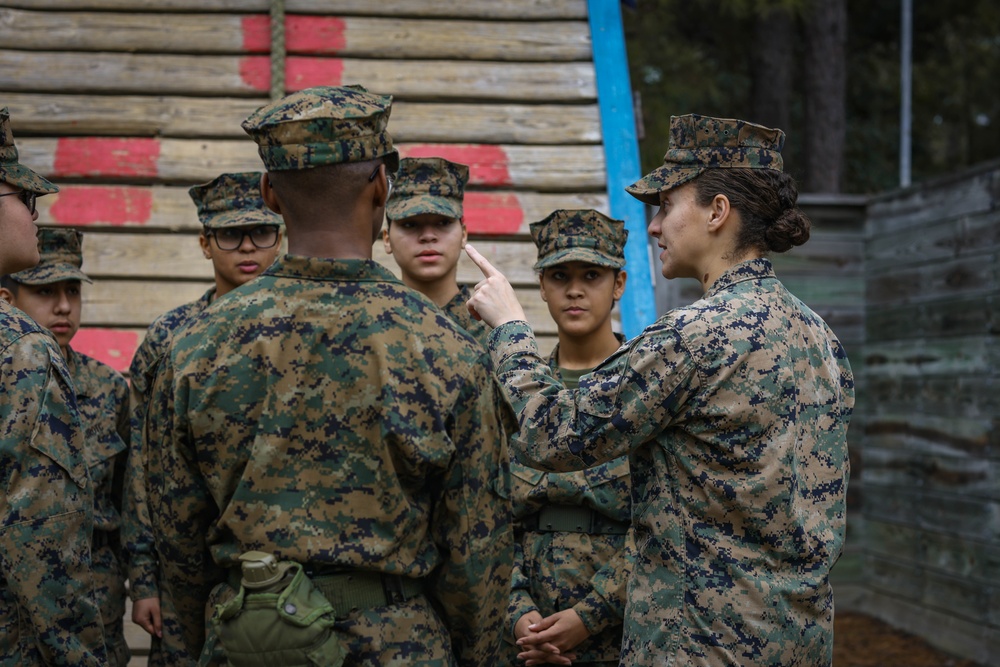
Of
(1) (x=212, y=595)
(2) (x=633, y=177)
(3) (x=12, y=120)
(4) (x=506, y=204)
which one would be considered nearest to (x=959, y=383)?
(2) (x=633, y=177)

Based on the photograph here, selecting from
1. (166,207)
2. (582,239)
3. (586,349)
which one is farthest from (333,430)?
(166,207)

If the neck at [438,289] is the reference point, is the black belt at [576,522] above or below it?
below

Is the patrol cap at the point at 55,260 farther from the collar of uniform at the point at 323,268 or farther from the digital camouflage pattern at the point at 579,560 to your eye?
the collar of uniform at the point at 323,268

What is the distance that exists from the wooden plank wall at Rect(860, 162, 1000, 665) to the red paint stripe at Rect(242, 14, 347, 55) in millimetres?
3973

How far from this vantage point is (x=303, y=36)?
20.7 feet

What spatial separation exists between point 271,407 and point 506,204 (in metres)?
3.58

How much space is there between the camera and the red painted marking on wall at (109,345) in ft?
17.4

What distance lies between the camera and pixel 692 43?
13.7 m

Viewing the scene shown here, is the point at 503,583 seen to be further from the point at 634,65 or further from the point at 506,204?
the point at 634,65

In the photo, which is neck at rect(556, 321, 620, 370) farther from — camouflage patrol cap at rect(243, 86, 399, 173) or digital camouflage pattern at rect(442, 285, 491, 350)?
camouflage patrol cap at rect(243, 86, 399, 173)

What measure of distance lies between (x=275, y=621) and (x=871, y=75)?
16.0 meters

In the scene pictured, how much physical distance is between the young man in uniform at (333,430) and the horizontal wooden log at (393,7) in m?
4.19

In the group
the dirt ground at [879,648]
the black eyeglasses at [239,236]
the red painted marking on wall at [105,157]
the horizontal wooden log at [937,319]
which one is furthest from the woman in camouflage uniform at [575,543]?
the dirt ground at [879,648]

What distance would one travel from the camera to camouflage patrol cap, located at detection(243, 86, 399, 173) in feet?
7.80
